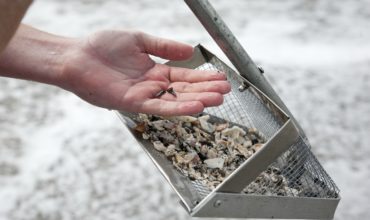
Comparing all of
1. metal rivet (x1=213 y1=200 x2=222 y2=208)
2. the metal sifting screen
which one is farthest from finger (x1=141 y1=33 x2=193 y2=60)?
metal rivet (x1=213 y1=200 x2=222 y2=208)

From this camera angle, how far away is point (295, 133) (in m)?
0.90

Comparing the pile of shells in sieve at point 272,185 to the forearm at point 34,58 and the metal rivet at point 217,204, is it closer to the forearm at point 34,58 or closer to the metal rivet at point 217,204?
the metal rivet at point 217,204

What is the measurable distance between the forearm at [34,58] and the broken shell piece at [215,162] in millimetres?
357

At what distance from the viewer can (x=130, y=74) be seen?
111 centimetres

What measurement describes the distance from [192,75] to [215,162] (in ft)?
0.61

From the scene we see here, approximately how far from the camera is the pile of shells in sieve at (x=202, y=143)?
994 millimetres

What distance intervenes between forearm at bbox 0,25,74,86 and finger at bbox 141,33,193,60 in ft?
0.58

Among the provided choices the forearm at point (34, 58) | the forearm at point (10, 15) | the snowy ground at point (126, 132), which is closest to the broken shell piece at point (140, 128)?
the forearm at point (34, 58)

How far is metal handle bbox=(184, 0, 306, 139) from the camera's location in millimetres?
930

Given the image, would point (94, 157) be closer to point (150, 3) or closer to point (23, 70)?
point (23, 70)

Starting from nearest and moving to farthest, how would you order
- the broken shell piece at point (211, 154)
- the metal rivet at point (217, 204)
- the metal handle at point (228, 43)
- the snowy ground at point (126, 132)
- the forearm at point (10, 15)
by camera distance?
the forearm at point (10, 15) → the metal rivet at point (217, 204) → the metal handle at point (228, 43) → the broken shell piece at point (211, 154) → the snowy ground at point (126, 132)

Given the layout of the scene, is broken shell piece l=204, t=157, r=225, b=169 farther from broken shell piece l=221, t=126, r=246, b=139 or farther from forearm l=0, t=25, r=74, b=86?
forearm l=0, t=25, r=74, b=86

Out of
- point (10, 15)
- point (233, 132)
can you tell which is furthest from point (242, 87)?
point (10, 15)

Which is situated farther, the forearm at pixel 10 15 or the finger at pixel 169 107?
the finger at pixel 169 107
